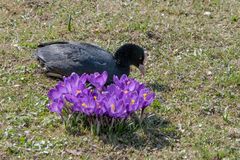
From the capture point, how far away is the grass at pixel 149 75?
21.4ft

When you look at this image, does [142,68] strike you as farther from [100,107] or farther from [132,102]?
[100,107]

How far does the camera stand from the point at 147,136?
6723mm

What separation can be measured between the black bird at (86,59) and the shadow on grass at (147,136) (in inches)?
35.0

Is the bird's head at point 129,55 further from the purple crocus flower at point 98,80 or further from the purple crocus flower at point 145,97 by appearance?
the purple crocus flower at point 145,97

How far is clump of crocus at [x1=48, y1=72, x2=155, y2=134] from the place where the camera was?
255 inches

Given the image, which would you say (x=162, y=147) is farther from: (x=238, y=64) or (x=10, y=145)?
(x=238, y=64)

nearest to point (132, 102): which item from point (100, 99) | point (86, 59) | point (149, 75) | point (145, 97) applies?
point (145, 97)

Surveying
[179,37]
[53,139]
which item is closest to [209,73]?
[179,37]

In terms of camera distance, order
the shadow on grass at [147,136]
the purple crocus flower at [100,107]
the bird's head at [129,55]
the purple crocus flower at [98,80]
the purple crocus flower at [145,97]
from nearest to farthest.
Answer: the purple crocus flower at [100,107] < the shadow on grass at [147,136] < the purple crocus flower at [145,97] < the purple crocus flower at [98,80] < the bird's head at [129,55]

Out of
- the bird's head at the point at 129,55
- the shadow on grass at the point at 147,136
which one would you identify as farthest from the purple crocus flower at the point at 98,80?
the bird's head at the point at 129,55

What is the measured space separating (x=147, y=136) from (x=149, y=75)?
1.53 m

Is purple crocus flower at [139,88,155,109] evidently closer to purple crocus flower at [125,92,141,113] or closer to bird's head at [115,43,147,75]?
purple crocus flower at [125,92,141,113]

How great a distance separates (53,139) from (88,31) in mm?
2892

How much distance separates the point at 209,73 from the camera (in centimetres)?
824
